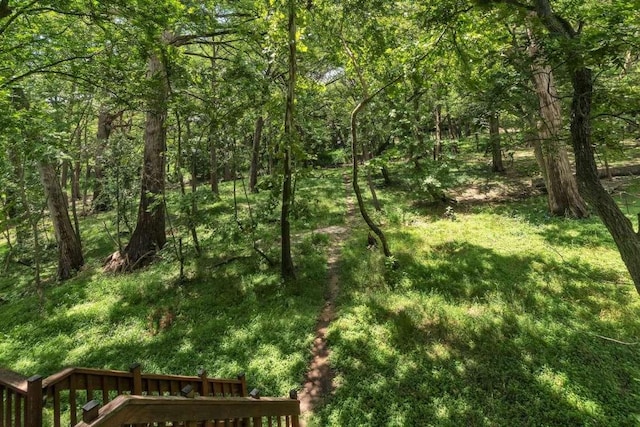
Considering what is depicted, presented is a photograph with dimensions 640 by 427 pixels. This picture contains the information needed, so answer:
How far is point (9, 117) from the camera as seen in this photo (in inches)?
204

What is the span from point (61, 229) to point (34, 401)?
10237mm

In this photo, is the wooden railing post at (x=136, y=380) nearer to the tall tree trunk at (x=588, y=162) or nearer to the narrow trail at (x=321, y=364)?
the narrow trail at (x=321, y=364)

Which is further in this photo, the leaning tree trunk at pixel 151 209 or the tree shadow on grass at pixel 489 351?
the leaning tree trunk at pixel 151 209

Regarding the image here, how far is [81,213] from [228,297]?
49.1ft

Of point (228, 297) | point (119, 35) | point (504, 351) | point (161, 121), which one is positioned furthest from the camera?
point (161, 121)

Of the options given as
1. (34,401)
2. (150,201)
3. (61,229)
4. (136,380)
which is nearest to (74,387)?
(136,380)

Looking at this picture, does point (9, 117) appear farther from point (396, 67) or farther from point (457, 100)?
point (457, 100)

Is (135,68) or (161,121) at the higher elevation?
(135,68)

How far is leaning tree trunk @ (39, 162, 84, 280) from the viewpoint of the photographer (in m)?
9.70

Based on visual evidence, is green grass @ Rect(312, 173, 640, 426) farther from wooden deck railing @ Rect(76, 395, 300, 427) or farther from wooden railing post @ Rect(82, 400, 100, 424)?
wooden railing post @ Rect(82, 400, 100, 424)

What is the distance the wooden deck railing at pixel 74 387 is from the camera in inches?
62.0

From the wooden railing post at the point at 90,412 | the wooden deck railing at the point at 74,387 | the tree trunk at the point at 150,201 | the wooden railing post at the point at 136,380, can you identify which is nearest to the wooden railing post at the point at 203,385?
the wooden deck railing at the point at 74,387

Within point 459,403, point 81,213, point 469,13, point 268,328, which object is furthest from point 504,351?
point 81,213

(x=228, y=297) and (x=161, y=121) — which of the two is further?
(x=161, y=121)
